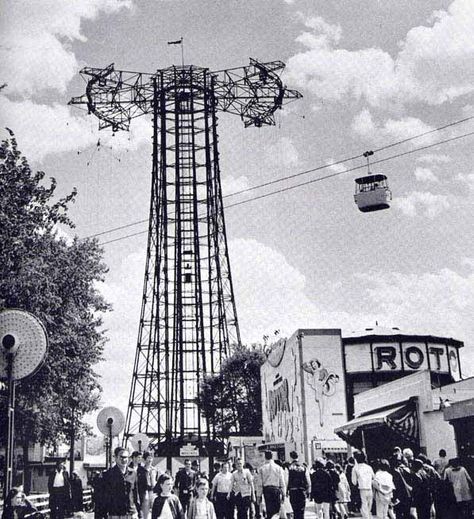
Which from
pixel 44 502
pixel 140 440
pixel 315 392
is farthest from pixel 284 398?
pixel 140 440

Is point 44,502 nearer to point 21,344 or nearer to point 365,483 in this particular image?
point 365,483

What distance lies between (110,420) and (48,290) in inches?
283

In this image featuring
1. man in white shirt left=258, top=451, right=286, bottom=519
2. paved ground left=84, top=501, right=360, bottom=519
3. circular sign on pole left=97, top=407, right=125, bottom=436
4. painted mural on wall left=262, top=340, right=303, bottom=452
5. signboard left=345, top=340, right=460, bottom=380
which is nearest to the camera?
circular sign on pole left=97, top=407, right=125, bottom=436

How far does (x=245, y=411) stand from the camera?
197 feet

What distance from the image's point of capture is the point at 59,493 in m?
17.5

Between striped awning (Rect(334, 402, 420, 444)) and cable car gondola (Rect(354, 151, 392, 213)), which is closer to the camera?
striped awning (Rect(334, 402, 420, 444))

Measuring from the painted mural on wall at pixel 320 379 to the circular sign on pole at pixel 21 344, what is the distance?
28.0 metres

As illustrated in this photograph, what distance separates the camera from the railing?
20.6 meters

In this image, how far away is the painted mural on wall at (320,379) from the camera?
34.9 meters

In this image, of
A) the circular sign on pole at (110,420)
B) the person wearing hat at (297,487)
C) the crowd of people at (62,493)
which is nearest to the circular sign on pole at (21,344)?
the circular sign on pole at (110,420)

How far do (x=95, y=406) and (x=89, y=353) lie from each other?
9106mm

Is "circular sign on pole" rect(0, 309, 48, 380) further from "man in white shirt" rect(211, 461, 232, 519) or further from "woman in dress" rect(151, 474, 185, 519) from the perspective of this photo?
"man in white shirt" rect(211, 461, 232, 519)

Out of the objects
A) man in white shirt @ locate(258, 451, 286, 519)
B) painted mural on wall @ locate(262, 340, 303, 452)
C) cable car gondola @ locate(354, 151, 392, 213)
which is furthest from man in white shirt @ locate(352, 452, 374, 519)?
painted mural on wall @ locate(262, 340, 303, 452)

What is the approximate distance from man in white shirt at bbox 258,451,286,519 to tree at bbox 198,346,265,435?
1752 inches
